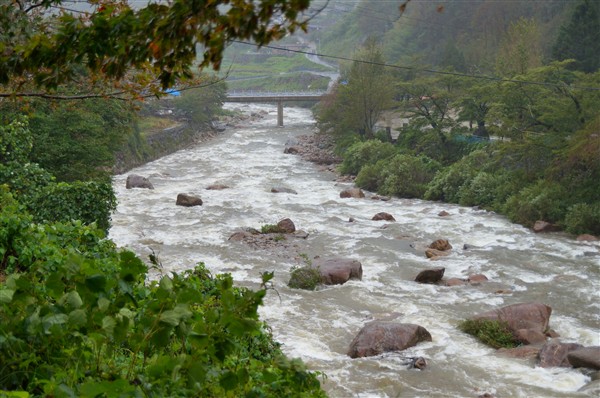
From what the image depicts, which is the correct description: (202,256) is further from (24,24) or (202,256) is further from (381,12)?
(381,12)

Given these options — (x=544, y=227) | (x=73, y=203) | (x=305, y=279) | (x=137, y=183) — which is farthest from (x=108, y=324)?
(x=137, y=183)

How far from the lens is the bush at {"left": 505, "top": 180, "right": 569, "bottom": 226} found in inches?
1051

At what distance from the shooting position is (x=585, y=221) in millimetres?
25234

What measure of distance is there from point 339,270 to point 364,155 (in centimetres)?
2087

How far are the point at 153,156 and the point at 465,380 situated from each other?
3455cm

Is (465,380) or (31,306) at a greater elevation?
(31,306)

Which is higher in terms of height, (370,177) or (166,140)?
(370,177)

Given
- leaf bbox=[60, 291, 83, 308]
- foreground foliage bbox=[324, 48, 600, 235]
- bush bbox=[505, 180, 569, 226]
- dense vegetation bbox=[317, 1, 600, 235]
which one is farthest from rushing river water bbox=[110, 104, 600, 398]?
leaf bbox=[60, 291, 83, 308]

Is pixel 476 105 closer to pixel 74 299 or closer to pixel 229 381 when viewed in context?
pixel 229 381

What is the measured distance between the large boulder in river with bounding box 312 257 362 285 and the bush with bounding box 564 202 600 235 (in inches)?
372

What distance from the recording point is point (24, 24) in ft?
23.1

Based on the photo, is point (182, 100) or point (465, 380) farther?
point (182, 100)

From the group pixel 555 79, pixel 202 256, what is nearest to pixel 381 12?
pixel 555 79

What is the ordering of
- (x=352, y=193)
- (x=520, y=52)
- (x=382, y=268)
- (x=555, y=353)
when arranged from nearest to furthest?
(x=555, y=353), (x=382, y=268), (x=352, y=193), (x=520, y=52)
